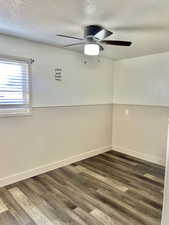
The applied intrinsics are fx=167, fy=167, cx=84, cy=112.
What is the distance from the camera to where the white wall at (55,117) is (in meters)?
2.67

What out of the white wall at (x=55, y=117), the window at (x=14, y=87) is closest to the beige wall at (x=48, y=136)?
the white wall at (x=55, y=117)

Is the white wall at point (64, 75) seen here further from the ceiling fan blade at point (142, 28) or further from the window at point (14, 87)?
the ceiling fan blade at point (142, 28)

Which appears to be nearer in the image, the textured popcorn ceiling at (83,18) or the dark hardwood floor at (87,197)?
the textured popcorn ceiling at (83,18)

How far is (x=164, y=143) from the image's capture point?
3.42 meters

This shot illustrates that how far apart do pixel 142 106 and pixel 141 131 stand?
0.57m

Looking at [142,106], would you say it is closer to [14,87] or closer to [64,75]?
[64,75]

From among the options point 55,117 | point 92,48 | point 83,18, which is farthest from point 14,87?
point 83,18

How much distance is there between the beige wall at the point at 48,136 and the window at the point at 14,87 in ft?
0.50

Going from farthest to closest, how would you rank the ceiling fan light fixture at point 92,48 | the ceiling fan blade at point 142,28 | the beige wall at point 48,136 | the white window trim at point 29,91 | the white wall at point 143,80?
the white wall at point 143,80 < the beige wall at point 48,136 < the white window trim at point 29,91 < the ceiling fan light fixture at point 92,48 < the ceiling fan blade at point 142,28

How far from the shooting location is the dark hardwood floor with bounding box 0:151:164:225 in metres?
1.96

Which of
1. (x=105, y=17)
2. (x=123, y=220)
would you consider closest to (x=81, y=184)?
(x=123, y=220)

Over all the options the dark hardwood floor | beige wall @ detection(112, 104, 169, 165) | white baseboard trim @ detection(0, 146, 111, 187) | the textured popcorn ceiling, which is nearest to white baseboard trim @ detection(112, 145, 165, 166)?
beige wall @ detection(112, 104, 169, 165)

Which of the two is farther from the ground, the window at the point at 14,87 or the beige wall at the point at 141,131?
the window at the point at 14,87

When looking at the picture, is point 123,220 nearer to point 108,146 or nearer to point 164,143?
point 164,143
